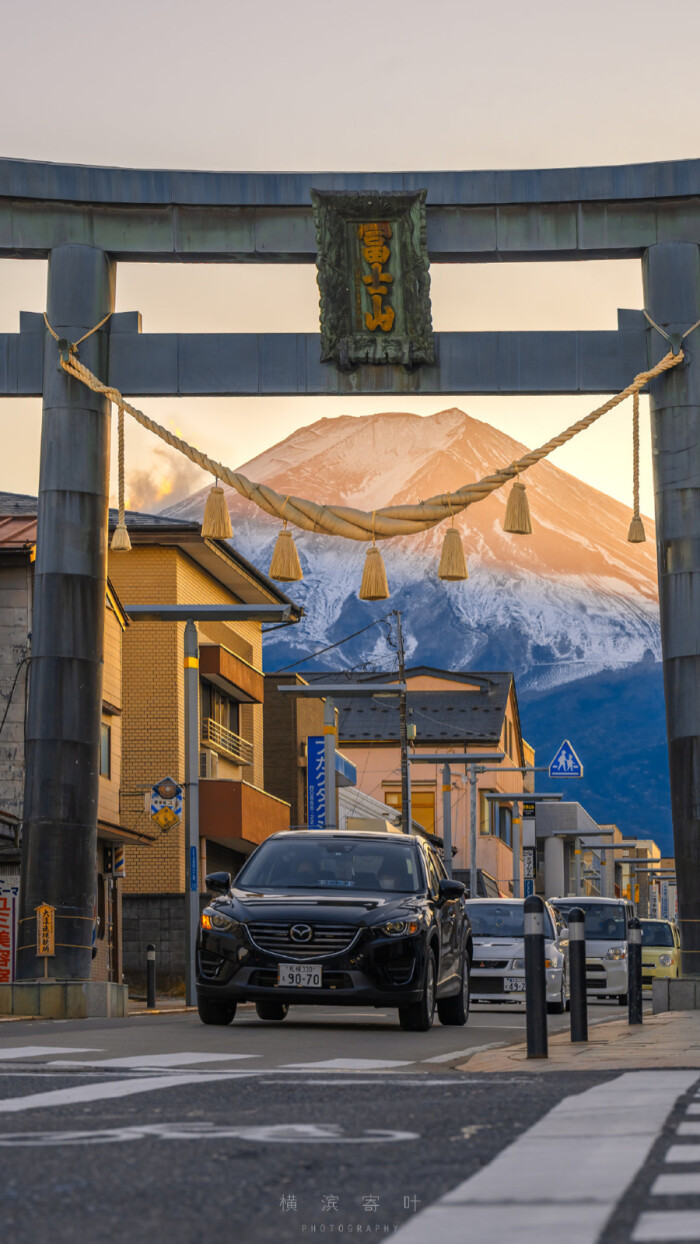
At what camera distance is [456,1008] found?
645 inches


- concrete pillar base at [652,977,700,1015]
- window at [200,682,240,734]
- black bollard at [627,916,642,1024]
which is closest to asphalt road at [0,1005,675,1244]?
black bollard at [627,916,642,1024]

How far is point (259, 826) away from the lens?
166 feet

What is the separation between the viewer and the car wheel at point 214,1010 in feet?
46.9

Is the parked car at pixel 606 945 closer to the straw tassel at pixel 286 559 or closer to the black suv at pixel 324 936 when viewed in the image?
the straw tassel at pixel 286 559

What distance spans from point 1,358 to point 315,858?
888 centimetres

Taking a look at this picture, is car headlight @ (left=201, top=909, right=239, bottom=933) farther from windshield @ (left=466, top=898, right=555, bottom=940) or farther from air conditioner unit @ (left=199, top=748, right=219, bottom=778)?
air conditioner unit @ (left=199, top=748, right=219, bottom=778)

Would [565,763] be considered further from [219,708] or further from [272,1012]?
[272,1012]

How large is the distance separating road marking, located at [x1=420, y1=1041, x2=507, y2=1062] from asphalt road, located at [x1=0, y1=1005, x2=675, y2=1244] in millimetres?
1009

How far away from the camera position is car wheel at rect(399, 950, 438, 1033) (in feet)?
46.6

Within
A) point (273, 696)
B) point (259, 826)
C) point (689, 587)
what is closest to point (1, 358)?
point (689, 587)

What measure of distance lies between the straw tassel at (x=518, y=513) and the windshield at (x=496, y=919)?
8745mm

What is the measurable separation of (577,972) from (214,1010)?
9.73ft

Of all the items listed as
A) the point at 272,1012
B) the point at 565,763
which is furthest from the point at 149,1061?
the point at 565,763
